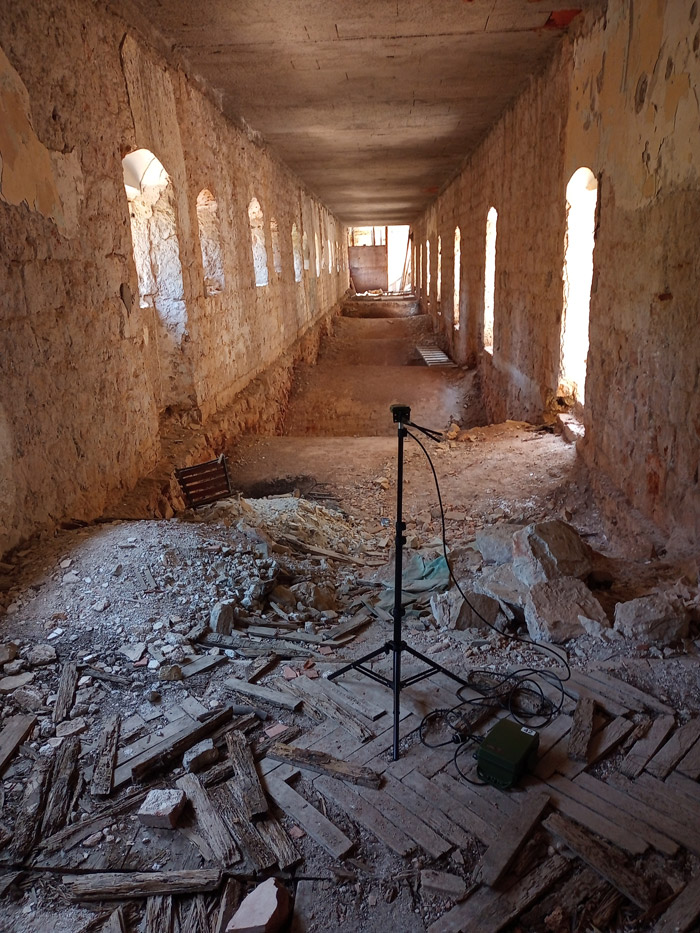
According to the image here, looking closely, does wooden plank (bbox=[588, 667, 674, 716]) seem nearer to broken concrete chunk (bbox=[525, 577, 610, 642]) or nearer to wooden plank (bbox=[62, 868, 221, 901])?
broken concrete chunk (bbox=[525, 577, 610, 642])

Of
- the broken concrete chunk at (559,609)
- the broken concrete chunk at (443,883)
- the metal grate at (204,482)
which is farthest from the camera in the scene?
the metal grate at (204,482)

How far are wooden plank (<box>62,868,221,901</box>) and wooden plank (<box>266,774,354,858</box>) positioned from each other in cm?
34

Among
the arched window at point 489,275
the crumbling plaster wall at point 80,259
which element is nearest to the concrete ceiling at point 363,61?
the crumbling plaster wall at point 80,259

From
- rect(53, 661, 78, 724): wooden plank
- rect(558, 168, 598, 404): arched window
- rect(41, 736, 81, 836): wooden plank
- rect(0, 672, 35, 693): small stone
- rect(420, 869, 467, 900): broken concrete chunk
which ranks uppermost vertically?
rect(558, 168, 598, 404): arched window

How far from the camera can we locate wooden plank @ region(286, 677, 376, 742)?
2.64m

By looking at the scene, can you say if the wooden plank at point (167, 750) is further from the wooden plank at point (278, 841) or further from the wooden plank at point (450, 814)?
the wooden plank at point (450, 814)

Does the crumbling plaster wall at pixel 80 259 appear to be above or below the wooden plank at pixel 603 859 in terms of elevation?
above

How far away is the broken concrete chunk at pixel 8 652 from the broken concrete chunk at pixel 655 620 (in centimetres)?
309

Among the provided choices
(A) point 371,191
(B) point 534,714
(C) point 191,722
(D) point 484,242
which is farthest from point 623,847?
(A) point 371,191

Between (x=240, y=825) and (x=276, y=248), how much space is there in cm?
1068

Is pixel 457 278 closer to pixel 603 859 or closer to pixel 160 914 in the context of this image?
pixel 603 859

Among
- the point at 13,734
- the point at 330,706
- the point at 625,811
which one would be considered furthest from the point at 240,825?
the point at 625,811

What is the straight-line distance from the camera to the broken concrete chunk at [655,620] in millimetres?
3061

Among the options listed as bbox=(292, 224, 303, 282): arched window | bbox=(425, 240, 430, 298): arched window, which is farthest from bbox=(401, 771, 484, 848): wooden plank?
bbox=(425, 240, 430, 298): arched window
